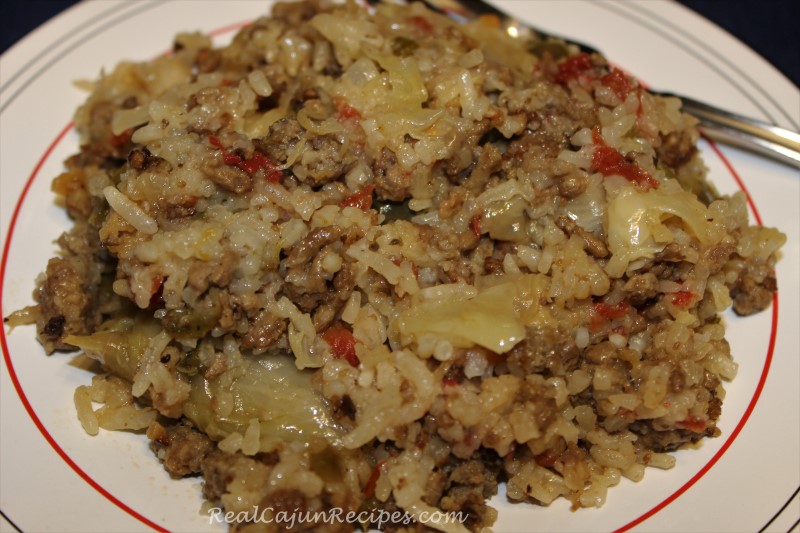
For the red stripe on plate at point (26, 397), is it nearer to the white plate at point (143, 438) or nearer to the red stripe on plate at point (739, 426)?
the white plate at point (143, 438)

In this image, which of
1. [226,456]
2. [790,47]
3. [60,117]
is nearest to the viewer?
[226,456]

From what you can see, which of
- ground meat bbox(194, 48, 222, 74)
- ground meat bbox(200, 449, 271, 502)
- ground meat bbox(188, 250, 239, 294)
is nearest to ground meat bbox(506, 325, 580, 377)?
ground meat bbox(200, 449, 271, 502)

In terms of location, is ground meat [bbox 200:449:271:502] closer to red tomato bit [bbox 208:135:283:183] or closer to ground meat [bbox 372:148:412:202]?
red tomato bit [bbox 208:135:283:183]

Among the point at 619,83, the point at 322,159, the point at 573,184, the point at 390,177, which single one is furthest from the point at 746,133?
the point at 322,159

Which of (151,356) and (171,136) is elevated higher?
(171,136)

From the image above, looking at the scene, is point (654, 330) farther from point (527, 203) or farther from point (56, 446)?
point (56, 446)

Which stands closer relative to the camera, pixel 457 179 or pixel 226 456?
pixel 226 456

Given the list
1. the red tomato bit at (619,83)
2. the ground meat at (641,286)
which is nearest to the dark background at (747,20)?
the red tomato bit at (619,83)

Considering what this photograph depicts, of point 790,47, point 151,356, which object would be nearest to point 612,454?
point 151,356
